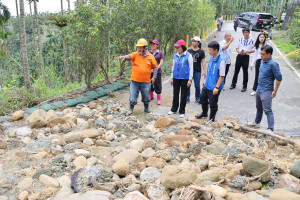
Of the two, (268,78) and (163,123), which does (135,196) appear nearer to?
(163,123)

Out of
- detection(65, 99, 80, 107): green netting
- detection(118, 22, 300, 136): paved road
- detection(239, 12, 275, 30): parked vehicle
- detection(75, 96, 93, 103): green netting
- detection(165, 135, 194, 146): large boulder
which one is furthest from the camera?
detection(239, 12, 275, 30): parked vehicle

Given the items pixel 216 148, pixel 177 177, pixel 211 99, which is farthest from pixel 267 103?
pixel 177 177

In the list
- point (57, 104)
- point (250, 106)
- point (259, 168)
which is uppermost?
point (259, 168)

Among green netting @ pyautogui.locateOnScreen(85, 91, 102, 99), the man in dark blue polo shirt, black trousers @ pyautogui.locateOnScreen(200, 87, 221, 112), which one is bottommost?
green netting @ pyautogui.locateOnScreen(85, 91, 102, 99)

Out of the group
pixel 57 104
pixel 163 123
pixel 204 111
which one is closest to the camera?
pixel 163 123

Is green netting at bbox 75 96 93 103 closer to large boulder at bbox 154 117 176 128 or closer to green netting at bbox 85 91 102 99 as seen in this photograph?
green netting at bbox 85 91 102 99

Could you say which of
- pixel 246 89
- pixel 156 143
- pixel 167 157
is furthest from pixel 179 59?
pixel 246 89

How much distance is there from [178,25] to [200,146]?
916 cm

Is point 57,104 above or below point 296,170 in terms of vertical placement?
below

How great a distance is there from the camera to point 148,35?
10625 millimetres

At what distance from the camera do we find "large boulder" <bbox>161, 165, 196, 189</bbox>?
2.94m

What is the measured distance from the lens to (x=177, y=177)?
2961mm

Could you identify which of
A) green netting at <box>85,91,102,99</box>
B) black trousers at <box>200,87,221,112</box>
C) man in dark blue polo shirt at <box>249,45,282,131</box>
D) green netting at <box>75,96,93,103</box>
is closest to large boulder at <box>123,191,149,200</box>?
black trousers at <box>200,87,221,112</box>

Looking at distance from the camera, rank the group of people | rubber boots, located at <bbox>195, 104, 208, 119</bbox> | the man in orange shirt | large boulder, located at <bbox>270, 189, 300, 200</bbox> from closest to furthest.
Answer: large boulder, located at <bbox>270, 189, 300, 200</bbox> → the group of people → the man in orange shirt → rubber boots, located at <bbox>195, 104, 208, 119</bbox>
